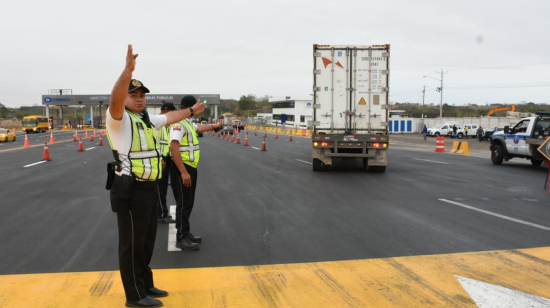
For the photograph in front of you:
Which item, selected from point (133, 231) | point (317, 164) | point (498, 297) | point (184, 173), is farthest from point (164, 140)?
point (317, 164)

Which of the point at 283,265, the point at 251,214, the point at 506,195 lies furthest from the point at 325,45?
the point at 283,265

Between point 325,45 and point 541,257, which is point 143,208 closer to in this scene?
point 541,257

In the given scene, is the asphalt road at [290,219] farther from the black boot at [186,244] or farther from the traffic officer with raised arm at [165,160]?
the traffic officer with raised arm at [165,160]

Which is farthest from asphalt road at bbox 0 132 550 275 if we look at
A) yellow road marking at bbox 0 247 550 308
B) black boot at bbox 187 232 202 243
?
yellow road marking at bbox 0 247 550 308

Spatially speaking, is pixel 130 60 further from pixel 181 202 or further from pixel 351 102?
pixel 351 102

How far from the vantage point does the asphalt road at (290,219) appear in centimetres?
544

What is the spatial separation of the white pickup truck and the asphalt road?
293 centimetres

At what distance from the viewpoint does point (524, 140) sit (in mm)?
15695

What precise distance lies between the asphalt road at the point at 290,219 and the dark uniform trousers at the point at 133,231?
1.19m

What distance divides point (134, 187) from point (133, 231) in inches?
15.3

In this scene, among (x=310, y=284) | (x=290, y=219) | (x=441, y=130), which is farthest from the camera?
(x=441, y=130)

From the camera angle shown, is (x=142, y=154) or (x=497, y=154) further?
(x=497, y=154)

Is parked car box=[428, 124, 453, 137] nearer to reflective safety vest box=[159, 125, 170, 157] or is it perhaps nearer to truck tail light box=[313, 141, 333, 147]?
truck tail light box=[313, 141, 333, 147]

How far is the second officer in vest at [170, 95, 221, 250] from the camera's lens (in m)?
5.54
